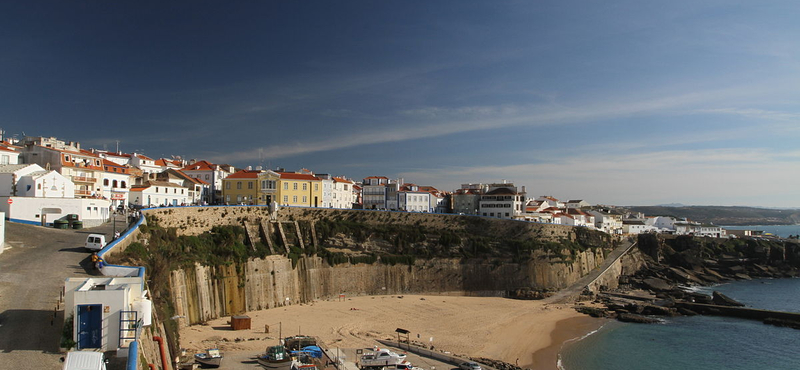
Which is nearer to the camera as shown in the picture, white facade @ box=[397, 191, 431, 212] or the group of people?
the group of people

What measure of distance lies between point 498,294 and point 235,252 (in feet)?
91.7

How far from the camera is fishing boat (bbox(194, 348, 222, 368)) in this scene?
23031mm

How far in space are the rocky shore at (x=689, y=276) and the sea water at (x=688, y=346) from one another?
1.88 m

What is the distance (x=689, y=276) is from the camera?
6656cm

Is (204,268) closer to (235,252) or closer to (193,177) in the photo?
(235,252)

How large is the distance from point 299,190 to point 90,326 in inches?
1776

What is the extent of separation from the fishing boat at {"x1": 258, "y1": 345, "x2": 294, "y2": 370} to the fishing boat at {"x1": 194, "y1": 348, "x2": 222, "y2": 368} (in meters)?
2.03

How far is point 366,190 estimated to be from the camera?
72.4 meters

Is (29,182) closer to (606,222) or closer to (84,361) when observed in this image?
(84,361)

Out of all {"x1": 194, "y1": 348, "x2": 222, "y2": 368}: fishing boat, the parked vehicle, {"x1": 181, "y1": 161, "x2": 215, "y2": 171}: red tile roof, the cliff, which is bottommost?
the parked vehicle

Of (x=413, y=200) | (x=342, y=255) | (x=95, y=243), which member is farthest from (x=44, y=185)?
(x=413, y=200)

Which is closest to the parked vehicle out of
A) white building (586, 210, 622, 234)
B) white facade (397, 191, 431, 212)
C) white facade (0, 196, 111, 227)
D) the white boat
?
the white boat

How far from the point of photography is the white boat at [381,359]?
1008 inches

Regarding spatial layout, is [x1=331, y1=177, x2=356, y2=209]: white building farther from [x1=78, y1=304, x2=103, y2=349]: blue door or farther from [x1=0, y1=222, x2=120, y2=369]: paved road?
Answer: [x1=78, y1=304, x2=103, y2=349]: blue door
